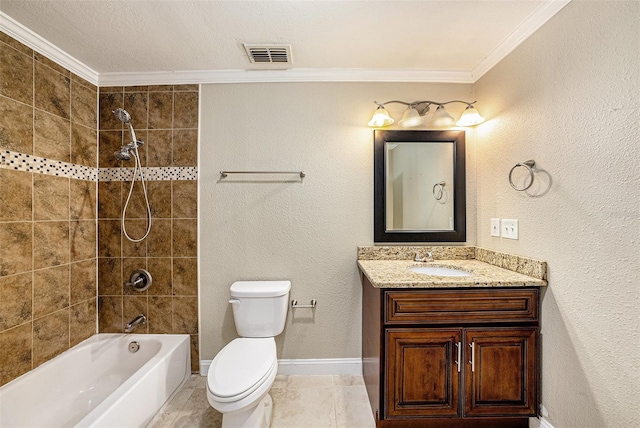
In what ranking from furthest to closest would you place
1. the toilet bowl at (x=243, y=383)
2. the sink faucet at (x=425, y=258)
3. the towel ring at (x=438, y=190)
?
the towel ring at (x=438, y=190)
the sink faucet at (x=425, y=258)
the toilet bowl at (x=243, y=383)

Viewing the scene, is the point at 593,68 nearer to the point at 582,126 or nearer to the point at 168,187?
the point at 582,126

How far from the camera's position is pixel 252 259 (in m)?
1.97

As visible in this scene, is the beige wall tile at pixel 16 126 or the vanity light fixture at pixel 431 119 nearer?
the beige wall tile at pixel 16 126

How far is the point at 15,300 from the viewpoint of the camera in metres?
1.47

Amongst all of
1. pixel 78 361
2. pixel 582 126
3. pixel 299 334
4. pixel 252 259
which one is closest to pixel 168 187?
pixel 252 259

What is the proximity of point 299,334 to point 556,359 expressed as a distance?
1484mm

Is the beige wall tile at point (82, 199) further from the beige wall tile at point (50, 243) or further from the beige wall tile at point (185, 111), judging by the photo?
the beige wall tile at point (185, 111)

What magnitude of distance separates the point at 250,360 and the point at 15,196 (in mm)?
1567

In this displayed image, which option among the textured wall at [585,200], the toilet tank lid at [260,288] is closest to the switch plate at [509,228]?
the textured wall at [585,200]

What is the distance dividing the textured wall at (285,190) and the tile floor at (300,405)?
27cm

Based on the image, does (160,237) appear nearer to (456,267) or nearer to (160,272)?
(160,272)

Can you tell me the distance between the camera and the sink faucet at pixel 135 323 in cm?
191

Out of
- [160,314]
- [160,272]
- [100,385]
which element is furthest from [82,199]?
[100,385]

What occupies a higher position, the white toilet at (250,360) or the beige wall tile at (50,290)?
the beige wall tile at (50,290)
